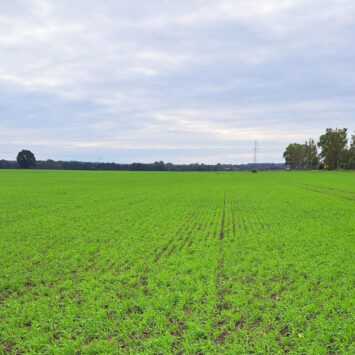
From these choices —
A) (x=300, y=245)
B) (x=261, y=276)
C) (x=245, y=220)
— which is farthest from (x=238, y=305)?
(x=245, y=220)

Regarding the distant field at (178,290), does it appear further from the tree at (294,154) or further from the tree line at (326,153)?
the tree at (294,154)

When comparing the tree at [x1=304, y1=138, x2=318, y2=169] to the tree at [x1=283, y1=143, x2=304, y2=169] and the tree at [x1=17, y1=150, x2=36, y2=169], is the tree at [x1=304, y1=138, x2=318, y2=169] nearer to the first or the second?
the tree at [x1=283, y1=143, x2=304, y2=169]

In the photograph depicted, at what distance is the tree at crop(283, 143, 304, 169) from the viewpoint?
16238 centimetres

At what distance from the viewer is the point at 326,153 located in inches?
5079

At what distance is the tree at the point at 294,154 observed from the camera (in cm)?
16238

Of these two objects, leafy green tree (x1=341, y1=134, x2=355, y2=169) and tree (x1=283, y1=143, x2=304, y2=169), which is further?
tree (x1=283, y1=143, x2=304, y2=169)

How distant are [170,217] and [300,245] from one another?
930cm

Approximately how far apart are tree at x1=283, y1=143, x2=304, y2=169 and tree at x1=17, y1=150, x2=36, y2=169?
179101 mm

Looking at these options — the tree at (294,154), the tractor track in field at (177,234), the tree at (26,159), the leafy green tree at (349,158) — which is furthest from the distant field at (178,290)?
the tree at (294,154)

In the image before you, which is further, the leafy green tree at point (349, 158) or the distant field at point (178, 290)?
the leafy green tree at point (349, 158)

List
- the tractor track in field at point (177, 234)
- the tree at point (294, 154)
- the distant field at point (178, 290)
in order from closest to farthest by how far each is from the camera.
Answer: the distant field at point (178, 290), the tractor track in field at point (177, 234), the tree at point (294, 154)

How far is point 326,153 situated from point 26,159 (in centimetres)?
18327

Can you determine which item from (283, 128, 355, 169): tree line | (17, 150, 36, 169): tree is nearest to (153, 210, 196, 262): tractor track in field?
(283, 128, 355, 169): tree line

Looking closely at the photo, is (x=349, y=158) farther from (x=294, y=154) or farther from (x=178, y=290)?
(x=178, y=290)
